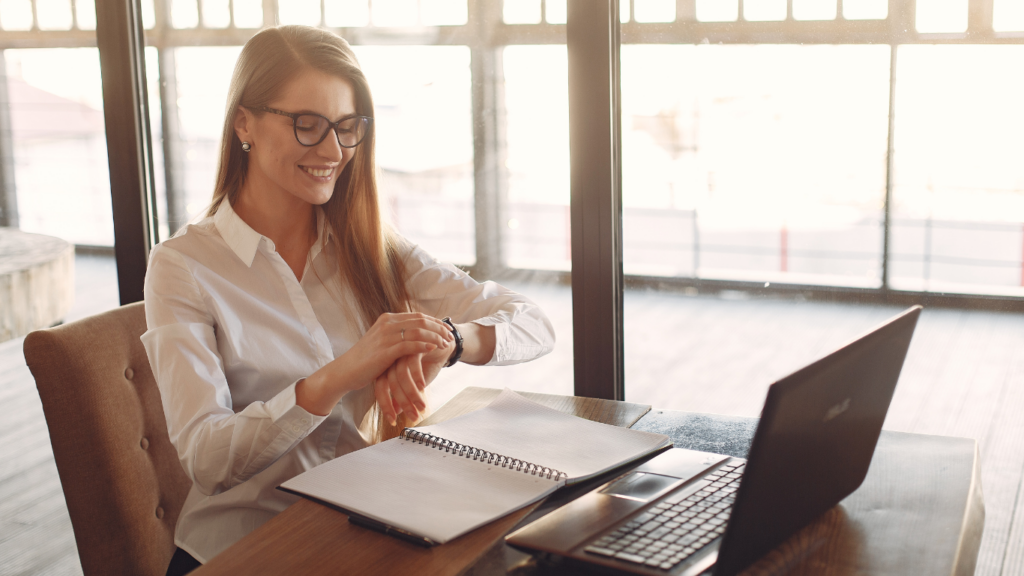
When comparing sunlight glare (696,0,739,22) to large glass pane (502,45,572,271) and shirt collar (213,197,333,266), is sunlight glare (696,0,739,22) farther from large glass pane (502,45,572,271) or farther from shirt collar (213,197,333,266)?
shirt collar (213,197,333,266)

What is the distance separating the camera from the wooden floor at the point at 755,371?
60.6 inches

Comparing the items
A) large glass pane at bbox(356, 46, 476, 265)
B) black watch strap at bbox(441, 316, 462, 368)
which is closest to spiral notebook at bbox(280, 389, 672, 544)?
black watch strap at bbox(441, 316, 462, 368)

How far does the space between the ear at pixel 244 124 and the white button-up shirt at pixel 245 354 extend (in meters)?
0.13

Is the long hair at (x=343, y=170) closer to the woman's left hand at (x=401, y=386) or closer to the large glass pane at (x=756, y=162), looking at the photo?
the woman's left hand at (x=401, y=386)

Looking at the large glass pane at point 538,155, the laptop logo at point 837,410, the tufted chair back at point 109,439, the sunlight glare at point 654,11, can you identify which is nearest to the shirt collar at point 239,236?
the tufted chair back at point 109,439

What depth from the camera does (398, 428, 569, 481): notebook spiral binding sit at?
1.05m

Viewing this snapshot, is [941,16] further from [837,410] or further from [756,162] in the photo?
[837,410]

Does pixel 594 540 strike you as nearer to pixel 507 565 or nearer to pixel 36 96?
pixel 507 565

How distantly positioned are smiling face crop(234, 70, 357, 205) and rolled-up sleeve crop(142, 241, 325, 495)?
0.25 m

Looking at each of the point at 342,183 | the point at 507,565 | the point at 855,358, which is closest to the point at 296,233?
the point at 342,183

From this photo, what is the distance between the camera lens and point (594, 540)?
0.86 m

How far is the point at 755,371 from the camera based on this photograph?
1.77 metres

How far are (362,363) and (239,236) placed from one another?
1.34 feet

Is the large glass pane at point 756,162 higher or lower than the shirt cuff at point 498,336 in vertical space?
higher
